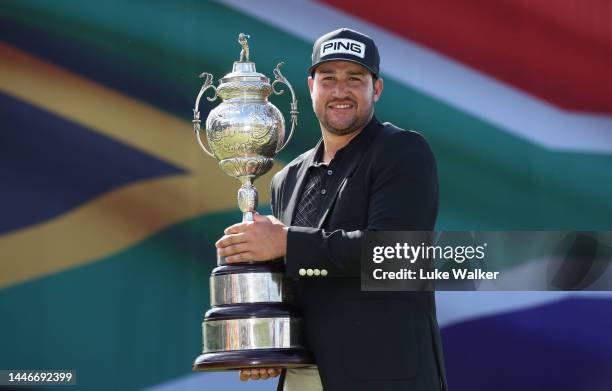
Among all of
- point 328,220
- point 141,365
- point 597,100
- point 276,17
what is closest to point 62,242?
point 141,365

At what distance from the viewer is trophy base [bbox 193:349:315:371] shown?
9.50 ft

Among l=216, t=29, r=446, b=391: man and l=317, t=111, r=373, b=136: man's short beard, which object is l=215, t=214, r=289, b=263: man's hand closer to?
l=216, t=29, r=446, b=391: man

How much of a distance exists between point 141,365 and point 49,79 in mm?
919

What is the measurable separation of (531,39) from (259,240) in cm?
145

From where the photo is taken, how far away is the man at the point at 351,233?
9.27 feet

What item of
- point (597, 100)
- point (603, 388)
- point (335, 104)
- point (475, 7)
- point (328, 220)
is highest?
point (475, 7)

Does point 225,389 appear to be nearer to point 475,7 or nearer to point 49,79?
point 49,79

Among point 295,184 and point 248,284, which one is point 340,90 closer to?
point 295,184

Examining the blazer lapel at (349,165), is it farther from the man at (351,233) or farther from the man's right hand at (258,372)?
the man's right hand at (258,372)

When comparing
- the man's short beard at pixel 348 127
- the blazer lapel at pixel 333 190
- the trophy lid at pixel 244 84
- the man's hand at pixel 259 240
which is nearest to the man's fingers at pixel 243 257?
the man's hand at pixel 259 240

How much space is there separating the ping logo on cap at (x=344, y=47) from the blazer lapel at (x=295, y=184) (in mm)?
245

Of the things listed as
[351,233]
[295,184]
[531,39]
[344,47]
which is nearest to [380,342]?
[351,233]

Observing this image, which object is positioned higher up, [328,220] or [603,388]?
[328,220]

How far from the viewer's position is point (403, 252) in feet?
9.96
